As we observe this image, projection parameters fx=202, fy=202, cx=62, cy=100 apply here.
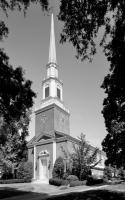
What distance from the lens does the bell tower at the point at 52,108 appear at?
38031 mm

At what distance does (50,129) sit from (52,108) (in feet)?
13.1

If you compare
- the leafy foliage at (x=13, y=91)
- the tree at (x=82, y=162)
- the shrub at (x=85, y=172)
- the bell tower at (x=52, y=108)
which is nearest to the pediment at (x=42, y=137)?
the bell tower at (x=52, y=108)

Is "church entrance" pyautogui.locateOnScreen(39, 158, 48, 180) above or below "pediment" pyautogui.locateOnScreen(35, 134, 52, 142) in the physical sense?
below

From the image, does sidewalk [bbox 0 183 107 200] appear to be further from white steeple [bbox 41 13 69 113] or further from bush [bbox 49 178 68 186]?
white steeple [bbox 41 13 69 113]

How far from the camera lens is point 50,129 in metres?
37.5

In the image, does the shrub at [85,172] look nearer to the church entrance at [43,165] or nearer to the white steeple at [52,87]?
the church entrance at [43,165]

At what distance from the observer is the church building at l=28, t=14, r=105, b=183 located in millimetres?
33844

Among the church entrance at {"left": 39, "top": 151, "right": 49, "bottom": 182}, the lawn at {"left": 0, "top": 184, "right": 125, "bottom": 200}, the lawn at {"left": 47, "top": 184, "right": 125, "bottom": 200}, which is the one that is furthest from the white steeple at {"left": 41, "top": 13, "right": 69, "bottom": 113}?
the lawn at {"left": 47, "top": 184, "right": 125, "bottom": 200}

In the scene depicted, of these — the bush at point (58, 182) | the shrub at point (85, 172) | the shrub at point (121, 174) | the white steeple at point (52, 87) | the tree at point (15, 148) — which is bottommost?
the shrub at point (121, 174)

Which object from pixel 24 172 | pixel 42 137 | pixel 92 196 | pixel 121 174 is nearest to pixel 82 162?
pixel 24 172

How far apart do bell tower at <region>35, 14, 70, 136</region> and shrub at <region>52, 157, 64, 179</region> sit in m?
6.13

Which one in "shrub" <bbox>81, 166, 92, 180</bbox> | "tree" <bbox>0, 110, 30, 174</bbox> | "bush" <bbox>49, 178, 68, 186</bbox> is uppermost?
"tree" <bbox>0, 110, 30, 174</bbox>

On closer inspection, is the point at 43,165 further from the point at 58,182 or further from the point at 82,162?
the point at 82,162

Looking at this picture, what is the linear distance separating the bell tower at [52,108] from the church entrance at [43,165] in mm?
3914
